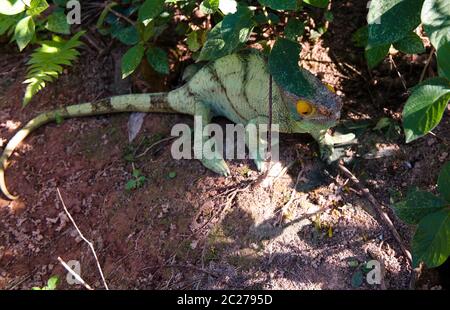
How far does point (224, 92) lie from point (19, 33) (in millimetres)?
1280

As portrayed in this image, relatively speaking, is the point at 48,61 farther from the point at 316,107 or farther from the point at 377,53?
the point at 377,53

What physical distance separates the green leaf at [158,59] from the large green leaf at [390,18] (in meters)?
1.40

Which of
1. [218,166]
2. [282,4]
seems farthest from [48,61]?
[282,4]

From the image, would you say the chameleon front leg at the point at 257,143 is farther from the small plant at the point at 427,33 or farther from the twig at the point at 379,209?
the small plant at the point at 427,33

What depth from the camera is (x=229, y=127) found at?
10.8ft

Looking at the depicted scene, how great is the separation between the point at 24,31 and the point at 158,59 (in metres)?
0.81

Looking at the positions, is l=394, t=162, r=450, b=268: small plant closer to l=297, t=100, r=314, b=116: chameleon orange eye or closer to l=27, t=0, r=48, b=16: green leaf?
l=297, t=100, r=314, b=116: chameleon orange eye

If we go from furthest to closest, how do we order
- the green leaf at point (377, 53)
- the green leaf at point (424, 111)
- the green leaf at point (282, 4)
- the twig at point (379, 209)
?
the twig at point (379, 209), the green leaf at point (377, 53), the green leaf at point (282, 4), the green leaf at point (424, 111)

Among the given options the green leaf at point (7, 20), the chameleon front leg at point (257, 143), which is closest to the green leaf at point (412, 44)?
the chameleon front leg at point (257, 143)

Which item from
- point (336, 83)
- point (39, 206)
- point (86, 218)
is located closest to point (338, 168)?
point (336, 83)

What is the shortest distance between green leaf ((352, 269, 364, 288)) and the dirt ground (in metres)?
0.02

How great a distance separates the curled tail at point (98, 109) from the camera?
3336 millimetres

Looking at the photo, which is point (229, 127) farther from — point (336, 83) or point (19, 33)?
point (19, 33)

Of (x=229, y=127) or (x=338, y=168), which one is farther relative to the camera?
(x=229, y=127)
